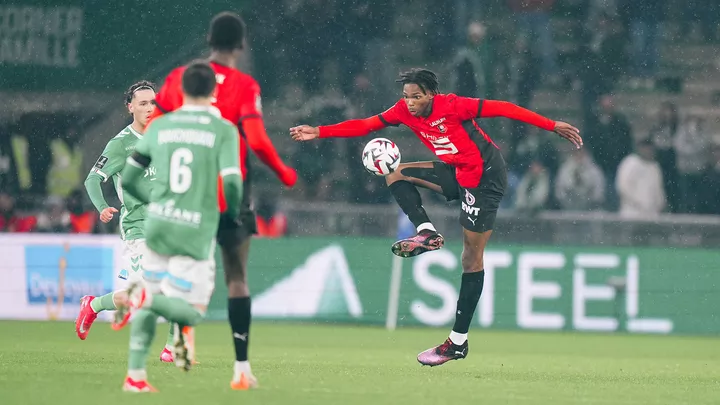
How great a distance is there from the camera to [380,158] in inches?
421

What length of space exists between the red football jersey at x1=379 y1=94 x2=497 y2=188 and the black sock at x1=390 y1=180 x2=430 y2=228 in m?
0.38

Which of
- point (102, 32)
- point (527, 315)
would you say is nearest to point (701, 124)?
point (527, 315)

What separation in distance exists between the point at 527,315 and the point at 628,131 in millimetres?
3604

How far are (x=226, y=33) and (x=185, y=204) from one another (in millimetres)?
1271

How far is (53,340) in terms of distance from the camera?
12625 mm

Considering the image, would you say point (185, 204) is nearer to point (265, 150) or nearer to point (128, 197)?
point (265, 150)

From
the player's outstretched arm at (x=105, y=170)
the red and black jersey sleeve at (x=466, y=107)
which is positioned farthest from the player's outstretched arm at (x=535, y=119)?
the player's outstretched arm at (x=105, y=170)

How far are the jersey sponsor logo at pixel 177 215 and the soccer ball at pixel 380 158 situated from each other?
11.3 feet

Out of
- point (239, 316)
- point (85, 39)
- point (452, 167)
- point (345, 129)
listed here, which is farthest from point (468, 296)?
point (85, 39)

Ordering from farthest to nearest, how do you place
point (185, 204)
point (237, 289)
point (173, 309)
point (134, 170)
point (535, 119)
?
1. point (535, 119)
2. point (237, 289)
3. point (134, 170)
4. point (185, 204)
5. point (173, 309)

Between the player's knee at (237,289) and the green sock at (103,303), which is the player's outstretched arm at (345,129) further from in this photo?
the player's knee at (237,289)

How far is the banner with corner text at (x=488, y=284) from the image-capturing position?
1616 cm

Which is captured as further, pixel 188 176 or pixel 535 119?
pixel 535 119

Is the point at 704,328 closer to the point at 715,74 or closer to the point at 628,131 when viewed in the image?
the point at 628,131
